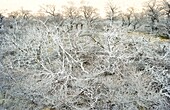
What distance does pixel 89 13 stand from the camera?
4812cm

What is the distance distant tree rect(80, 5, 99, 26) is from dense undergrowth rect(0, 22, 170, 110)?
2251cm

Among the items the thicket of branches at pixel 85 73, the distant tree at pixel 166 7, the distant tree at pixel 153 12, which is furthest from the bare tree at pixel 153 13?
the thicket of branches at pixel 85 73

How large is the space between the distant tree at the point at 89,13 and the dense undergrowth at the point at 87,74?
22.5 meters

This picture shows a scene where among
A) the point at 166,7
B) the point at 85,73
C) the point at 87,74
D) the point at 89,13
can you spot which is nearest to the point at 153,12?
the point at 166,7

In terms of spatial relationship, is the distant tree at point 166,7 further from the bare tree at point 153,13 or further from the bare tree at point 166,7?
the bare tree at point 153,13

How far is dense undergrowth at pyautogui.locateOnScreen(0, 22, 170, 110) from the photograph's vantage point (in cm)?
1855

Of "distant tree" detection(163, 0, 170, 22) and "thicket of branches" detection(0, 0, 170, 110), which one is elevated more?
"distant tree" detection(163, 0, 170, 22)

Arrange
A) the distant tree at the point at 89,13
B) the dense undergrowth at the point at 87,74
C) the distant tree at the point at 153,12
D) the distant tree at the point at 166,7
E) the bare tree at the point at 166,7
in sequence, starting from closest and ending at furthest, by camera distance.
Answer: the dense undergrowth at the point at 87,74
the distant tree at the point at 166,7
the bare tree at the point at 166,7
the distant tree at the point at 153,12
the distant tree at the point at 89,13

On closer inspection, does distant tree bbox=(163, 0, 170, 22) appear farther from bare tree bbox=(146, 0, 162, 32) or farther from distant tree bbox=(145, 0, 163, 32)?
bare tree bbox=(146, 0, 162, 32)

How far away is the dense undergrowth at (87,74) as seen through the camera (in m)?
18.5

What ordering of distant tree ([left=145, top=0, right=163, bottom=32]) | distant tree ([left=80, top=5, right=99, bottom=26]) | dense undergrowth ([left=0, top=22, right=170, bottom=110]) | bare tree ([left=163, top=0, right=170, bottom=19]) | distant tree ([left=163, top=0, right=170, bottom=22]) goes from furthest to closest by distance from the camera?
1. distant tree ([left=80, top=5, right=99, bottom=26])
2. distant tree ([left=145, top=0, right=163, bottom=32])
3. bare tree ([left=163, top=0, right=170, bottom=19])
4. distant tree ([left=163, top=0, right=170, bottom=22])
5. dense undergrowth ([left=0, top=22, right=170, bottom=110])

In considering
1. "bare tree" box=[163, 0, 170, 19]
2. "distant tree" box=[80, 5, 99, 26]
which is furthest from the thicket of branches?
"distant tree" box=[80, 5, 99, 26]

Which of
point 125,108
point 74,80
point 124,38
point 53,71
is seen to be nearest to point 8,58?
point 53,71

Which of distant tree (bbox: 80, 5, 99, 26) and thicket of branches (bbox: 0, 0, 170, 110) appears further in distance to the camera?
distant tree (bbox: 80, 5, 99, 26)
